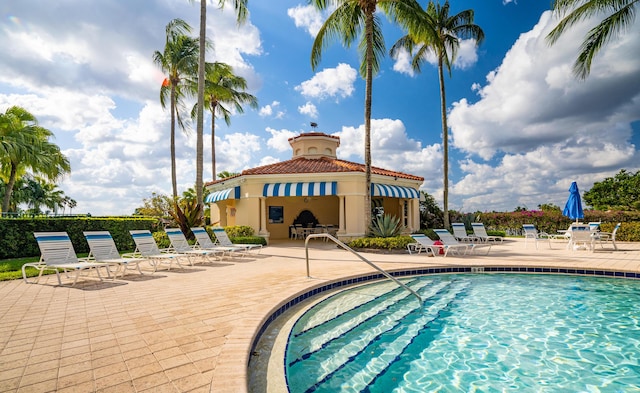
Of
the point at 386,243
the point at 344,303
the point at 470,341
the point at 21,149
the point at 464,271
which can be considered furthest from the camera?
the point at 21,149

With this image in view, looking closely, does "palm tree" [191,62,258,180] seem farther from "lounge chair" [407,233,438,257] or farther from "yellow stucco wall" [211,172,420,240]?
"lounge chair" [407,233,438,257]

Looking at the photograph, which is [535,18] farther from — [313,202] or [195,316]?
[195,316]

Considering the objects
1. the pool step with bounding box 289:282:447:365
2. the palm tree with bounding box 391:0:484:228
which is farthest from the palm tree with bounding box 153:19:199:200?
the pool step with bounding box 289:282:447:365

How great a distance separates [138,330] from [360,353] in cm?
316

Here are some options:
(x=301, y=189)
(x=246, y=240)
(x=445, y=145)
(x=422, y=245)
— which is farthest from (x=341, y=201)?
(x=445, y=145)

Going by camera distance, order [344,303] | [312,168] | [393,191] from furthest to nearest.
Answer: [312,168] → [393,191] → [344,303]

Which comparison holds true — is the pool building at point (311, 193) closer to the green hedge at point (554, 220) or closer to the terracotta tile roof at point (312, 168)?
the terracotta tile roof at point (312, 168)

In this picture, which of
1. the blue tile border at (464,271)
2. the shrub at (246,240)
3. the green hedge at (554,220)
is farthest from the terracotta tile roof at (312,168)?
the blue tile border at (464,271)

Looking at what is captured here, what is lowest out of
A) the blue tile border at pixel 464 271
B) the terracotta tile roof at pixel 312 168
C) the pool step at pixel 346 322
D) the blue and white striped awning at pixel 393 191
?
the pool step at pixel 346 322

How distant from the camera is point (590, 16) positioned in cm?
1344

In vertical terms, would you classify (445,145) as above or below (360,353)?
above

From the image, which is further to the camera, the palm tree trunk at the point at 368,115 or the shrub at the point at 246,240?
the shrub at the point at 246,240

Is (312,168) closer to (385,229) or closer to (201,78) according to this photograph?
(385,229)

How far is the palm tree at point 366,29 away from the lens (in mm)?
15890
